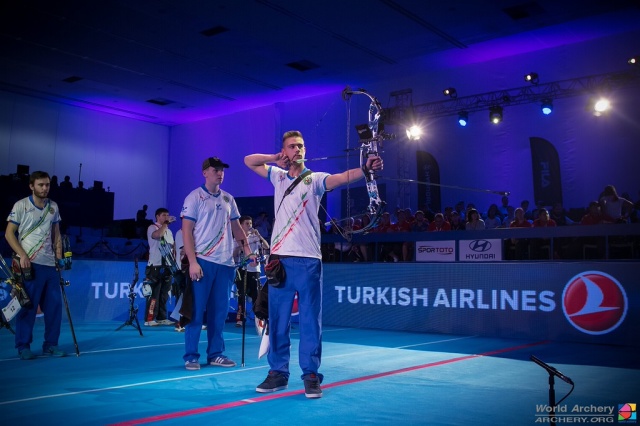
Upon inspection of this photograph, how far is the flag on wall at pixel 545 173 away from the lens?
643 inches

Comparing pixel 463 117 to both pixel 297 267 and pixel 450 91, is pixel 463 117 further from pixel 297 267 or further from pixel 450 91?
pixel 297 267

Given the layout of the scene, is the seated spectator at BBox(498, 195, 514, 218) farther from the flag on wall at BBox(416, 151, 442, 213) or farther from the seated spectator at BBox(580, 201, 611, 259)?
the seated spectator at BBox(580, 201, 611, 259)

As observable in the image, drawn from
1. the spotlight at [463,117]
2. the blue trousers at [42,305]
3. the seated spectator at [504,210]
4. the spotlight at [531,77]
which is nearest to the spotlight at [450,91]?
the spotlight at [463,117]

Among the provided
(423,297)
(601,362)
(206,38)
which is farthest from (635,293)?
(206,38)

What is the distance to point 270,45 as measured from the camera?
16547mm

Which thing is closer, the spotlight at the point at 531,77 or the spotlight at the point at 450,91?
the spotlight at the point at 531,77

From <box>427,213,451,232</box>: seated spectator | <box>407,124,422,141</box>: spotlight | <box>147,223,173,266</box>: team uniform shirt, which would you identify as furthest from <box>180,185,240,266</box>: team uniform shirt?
<box>407,124,422,141</box>: spotlight

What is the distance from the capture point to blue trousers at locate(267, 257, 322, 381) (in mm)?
4551

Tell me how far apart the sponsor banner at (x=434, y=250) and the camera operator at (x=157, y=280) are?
5.23m

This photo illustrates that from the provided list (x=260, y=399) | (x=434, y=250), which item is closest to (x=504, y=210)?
(x=434, y=250)

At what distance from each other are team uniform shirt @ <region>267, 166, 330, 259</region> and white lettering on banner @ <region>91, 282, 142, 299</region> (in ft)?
26.1

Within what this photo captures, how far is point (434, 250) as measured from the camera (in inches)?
480

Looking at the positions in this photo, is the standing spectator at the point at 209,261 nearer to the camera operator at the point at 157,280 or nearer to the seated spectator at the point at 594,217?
the camera operator at the point at 157,280

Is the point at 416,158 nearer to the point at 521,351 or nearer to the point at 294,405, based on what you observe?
the point at 521,351
